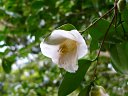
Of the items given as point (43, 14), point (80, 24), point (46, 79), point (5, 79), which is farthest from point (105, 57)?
point (5, 79)

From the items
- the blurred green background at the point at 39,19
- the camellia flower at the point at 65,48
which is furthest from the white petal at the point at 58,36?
the blurred green background at the point at 39,19

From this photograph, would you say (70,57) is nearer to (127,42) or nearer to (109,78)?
(127,42)

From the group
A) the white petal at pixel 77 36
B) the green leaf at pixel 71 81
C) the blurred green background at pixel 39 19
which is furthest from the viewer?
the blurred green background at pixel 39 19

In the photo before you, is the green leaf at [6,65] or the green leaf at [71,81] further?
the green leaf at [6,65]

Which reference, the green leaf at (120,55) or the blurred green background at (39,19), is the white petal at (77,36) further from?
the blurred green background at (39,19)

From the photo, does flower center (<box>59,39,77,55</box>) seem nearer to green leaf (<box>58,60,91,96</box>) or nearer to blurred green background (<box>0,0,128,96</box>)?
green leaf (<box>58,60,91,96</box>)

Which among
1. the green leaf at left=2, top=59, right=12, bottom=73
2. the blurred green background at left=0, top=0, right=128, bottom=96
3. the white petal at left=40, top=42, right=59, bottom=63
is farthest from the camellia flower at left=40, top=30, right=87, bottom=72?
the green leaf at left=2, top=59, right=12, bottom=73

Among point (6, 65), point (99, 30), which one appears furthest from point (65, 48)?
point (6, 65)
